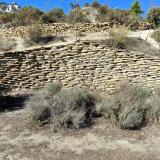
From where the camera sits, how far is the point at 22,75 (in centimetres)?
1093

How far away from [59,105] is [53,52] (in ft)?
11.6

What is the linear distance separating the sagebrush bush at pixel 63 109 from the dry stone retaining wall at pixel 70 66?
2290 mm

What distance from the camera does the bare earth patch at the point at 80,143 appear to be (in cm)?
626

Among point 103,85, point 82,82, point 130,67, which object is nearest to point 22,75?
point 82,82

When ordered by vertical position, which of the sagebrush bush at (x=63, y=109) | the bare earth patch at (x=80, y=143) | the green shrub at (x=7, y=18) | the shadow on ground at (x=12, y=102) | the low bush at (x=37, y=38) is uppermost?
the green shrub at (x=7, y=18)

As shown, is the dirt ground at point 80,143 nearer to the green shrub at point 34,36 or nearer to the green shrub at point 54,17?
the green shrub at point 34,36

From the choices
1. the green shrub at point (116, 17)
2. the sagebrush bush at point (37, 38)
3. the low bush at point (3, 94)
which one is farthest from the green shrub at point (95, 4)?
the low bush at point (3, 94)

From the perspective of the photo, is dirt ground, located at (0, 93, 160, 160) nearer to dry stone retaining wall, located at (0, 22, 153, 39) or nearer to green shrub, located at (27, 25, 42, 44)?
green shrub, located at (27, 25, 42, 44)

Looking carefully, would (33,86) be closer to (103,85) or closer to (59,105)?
(103,85)

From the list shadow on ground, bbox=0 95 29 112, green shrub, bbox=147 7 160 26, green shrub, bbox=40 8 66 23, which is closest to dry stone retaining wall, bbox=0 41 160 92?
shadow on ground, bbox=0 95 29 112

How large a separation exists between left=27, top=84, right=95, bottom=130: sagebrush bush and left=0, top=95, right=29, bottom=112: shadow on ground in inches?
40.5

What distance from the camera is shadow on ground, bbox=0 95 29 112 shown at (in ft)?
29.8

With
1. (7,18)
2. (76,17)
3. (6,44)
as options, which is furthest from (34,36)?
(7,18)

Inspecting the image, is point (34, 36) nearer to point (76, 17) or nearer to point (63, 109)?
point (76, 17)
